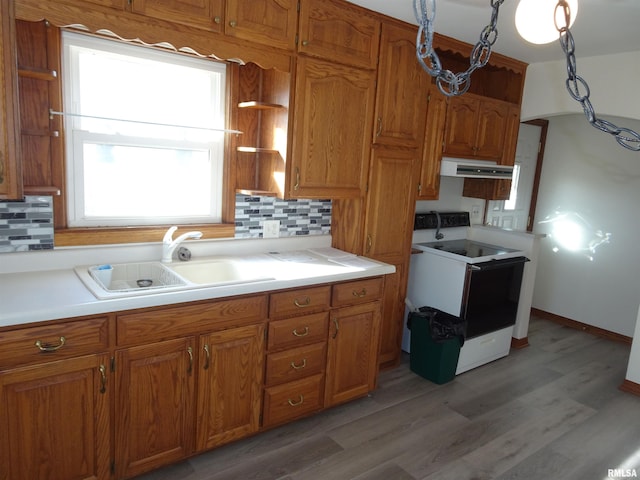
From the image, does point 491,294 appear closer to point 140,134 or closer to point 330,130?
point 330,130

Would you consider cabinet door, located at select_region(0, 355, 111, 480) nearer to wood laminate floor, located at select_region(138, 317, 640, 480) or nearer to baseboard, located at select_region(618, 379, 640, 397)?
wood laminate floor, located at select_region(138, 317, 640, 480)

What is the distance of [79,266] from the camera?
7.23ft

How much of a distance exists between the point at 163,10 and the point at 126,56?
0.41 metres

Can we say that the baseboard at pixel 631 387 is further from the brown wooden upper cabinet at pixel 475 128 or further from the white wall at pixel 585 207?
the brown wooden upper cabinet at pixel 475 128

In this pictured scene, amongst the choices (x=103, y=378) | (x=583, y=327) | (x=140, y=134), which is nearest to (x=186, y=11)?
(x=140, y=134)

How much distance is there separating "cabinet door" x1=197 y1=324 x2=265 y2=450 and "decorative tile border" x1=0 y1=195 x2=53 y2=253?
89 centimetres

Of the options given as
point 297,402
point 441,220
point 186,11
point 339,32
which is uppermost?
point 339,32

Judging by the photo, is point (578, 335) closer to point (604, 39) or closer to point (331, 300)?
point (604, 39)

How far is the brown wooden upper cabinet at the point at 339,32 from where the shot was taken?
2.42 meters

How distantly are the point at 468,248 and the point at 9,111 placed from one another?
3.13 metres

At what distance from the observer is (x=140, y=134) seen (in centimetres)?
239

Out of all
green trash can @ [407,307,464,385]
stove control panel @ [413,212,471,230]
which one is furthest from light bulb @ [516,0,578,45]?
stove control panel @ [413,212,471,230]

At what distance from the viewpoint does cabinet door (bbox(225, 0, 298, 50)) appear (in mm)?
2172

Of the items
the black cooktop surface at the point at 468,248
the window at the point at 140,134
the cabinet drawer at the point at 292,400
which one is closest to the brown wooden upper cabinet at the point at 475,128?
the black cooktop surface at the point at 468,248
